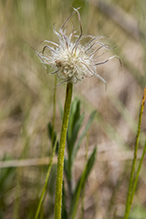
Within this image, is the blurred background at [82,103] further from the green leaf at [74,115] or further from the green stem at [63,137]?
the green stem at [63,137]

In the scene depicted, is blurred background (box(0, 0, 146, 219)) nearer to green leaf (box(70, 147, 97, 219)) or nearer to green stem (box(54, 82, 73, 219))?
green leaf (box(70, 147, 97, 219))

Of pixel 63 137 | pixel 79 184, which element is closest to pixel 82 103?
pixel 79 184

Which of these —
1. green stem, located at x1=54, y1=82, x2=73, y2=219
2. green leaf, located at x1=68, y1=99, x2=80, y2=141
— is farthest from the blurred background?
green stem, located at x1=54, y1=82, x2=73, y2=219

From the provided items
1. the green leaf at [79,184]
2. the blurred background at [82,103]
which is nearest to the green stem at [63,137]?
the green leaf at [79,184]

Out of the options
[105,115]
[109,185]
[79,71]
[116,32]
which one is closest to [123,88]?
[105,115]

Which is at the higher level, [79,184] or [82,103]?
[82,103]

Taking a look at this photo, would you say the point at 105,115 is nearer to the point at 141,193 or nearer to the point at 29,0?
Answer: the point at 141,193

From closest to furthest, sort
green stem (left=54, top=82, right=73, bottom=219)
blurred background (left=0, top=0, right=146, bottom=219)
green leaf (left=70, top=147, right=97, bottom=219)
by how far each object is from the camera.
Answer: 1. green stem (left=54, top=82, right=73, bottom=219)
2. green leaf (left=70, top=147, right=97, bottom=219)
3. blurred background (left=0, top=0, right=146, bottom=219)

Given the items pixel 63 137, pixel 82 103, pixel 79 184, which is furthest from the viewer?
pixel 82 103

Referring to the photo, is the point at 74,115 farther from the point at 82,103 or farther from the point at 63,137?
the point at 82,103
